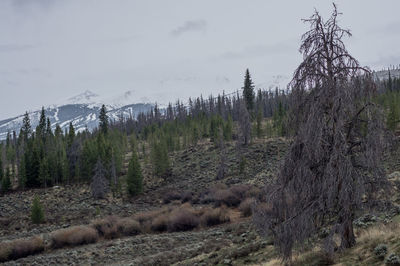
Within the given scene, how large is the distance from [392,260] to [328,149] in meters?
3.27

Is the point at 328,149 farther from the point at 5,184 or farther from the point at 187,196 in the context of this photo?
the point at 5,184

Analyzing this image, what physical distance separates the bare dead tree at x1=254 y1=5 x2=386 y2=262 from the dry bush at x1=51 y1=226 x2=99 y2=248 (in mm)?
23970

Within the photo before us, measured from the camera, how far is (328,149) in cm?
920

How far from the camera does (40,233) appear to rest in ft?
111

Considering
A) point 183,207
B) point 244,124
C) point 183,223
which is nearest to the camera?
point 183,223

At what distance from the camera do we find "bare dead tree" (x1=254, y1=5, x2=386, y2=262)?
8820mm

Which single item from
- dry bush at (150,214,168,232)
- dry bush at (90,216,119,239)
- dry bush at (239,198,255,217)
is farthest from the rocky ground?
dry bush at (90,216,119,239)

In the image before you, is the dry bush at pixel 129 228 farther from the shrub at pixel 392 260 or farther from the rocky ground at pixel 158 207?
the shrub at pixel 392 260

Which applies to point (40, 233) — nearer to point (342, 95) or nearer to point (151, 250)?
point (151, 250)

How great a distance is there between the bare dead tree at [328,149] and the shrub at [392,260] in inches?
Result: 52.9

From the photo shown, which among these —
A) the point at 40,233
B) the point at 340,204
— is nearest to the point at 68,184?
the point at 40,233

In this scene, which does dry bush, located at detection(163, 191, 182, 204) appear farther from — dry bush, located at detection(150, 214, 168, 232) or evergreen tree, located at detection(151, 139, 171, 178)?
dry bush, located at detection(150, 214, 168, 232)

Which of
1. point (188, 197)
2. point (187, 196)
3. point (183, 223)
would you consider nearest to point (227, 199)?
point (188, 197)

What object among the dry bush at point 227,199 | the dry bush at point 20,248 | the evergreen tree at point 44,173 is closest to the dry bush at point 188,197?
the dry bush at point 227,199
